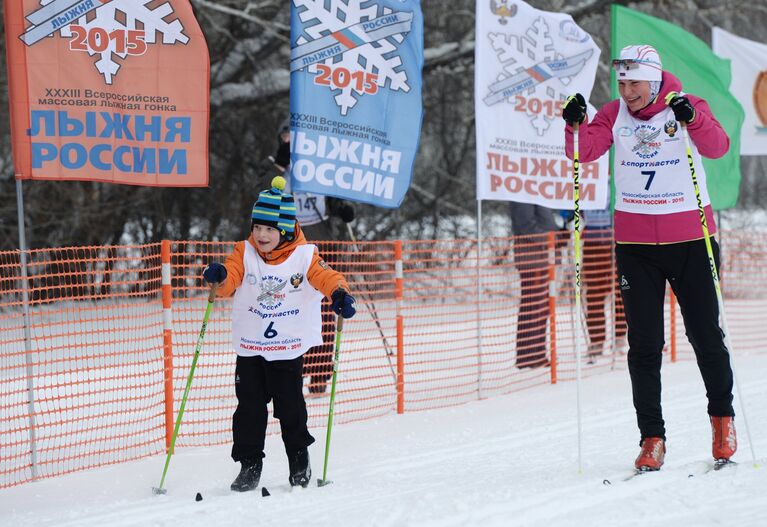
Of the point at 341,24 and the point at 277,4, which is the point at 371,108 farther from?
the point at 277,4

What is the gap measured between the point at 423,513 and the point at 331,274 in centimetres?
125

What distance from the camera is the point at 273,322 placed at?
507 cm

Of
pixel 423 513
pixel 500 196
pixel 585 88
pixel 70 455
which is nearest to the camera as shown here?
pixel 423 513

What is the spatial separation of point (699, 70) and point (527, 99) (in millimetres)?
2073

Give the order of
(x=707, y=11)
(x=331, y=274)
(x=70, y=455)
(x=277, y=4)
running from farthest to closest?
(x=707, y=11), (x=277, y=4), (x=70, y=455), (x=331, y=274)

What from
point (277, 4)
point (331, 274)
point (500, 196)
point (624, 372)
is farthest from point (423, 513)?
point (277, 4)

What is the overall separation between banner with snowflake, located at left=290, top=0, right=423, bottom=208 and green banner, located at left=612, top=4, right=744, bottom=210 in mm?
2304

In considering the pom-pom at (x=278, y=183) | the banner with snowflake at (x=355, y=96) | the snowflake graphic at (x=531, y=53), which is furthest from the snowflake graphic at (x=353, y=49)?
the pom-pom at (x=278, y=183)

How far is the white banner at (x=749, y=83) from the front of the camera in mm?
10734

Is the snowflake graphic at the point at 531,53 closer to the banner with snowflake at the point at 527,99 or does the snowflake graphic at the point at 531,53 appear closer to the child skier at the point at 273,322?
the banner with snowflake at the point at 527,99

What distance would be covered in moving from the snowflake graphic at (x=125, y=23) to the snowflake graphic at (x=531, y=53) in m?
2.95

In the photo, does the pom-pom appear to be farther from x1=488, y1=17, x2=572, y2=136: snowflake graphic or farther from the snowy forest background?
the snowy forest background

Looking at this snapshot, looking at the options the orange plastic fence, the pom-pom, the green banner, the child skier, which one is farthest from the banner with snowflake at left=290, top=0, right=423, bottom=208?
Result: the green banner

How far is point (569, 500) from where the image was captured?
4.57m
